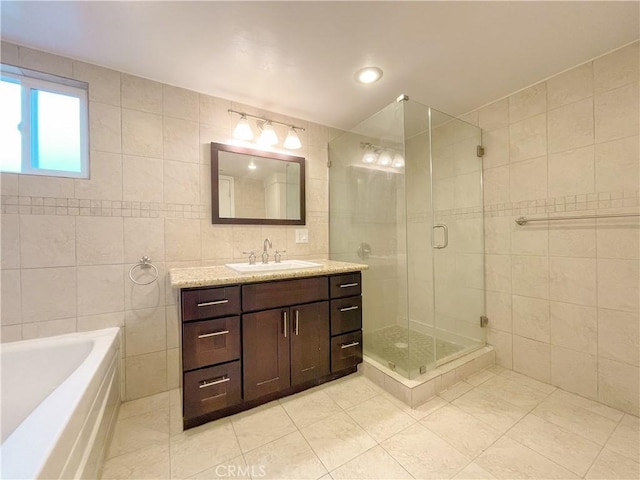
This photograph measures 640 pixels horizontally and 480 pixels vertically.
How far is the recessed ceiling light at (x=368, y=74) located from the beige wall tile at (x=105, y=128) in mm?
1628

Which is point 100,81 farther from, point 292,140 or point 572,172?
point 572,172

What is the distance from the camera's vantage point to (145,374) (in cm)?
177

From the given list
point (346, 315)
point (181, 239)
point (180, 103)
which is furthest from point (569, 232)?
point (180, 103)

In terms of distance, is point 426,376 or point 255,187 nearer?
point 426,376

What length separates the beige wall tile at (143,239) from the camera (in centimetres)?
171

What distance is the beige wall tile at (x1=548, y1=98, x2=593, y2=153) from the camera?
168 centimetres

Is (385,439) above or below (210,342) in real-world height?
below

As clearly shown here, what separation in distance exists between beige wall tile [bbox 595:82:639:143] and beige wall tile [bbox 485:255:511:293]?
986mm

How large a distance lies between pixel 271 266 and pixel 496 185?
1.99 metres

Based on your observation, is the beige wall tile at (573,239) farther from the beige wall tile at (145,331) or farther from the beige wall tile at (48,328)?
the beige wall tile at (48,328)

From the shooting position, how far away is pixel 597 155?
64.6 inches

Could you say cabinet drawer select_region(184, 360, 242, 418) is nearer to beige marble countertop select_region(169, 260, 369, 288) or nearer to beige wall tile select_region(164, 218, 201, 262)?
beige marble countertop select_region(169, 260, 369, 288)

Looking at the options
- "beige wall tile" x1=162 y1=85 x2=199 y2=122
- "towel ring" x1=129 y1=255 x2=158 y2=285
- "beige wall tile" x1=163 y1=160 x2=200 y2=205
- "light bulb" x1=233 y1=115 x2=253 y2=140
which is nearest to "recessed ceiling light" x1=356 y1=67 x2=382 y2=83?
"light bulb" x1=233 y1=115 x2=253 y2=140

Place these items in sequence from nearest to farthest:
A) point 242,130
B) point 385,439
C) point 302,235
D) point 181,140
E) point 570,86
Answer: point 385,439
point 570,86
point 181,140
point 242,130
point 302,235
